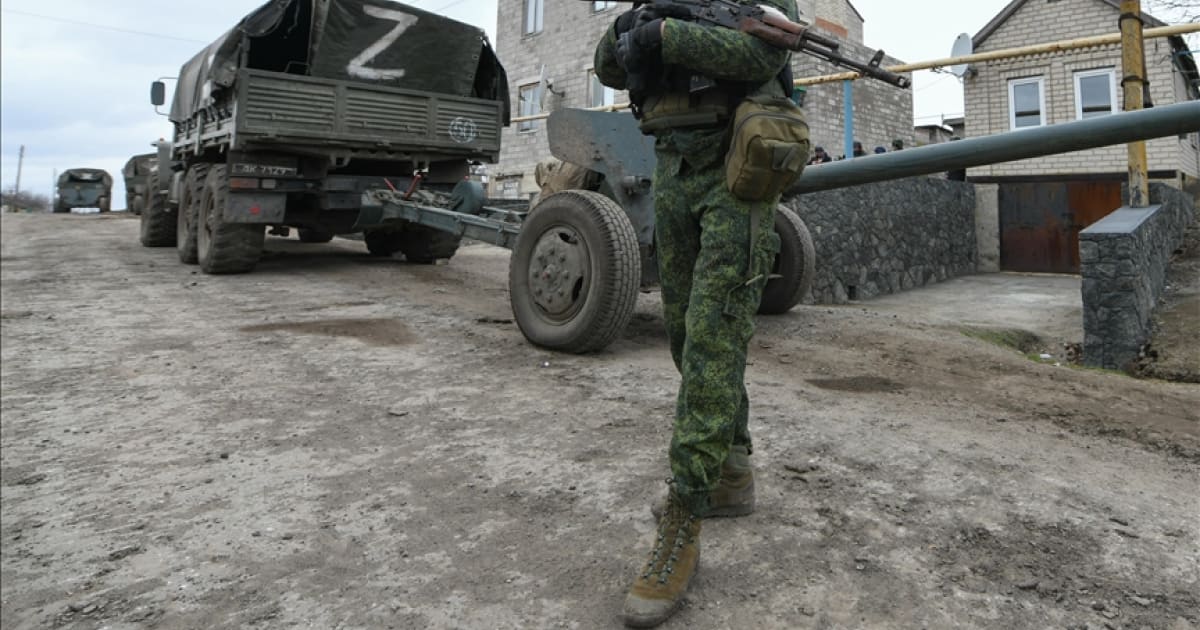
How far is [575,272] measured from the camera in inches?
161

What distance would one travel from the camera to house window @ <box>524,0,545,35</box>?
19.7m

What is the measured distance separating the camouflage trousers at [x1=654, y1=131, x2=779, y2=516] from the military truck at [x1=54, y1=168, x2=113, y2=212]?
29.9 m

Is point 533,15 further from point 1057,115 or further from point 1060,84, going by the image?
point 1057,115

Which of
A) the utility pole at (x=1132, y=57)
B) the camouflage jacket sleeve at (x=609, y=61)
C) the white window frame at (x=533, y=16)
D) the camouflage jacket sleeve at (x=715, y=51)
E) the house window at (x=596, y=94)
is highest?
the white window frame at (x=533, y=16)

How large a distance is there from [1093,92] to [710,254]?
14.0 meters

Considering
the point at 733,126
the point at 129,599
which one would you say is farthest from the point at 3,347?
the point at 733,126

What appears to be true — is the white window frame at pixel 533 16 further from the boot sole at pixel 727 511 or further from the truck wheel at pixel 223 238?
the boot sole at pixel 727 511

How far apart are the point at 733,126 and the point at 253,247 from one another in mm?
6871

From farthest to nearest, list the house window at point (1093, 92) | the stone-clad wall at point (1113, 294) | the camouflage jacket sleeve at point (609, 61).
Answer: the house window at point (1093, 92) < the stone-clad wall at point (1113, 294) < the camouflage jacket sleeve at point (609, 61)

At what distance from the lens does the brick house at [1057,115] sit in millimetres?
11695

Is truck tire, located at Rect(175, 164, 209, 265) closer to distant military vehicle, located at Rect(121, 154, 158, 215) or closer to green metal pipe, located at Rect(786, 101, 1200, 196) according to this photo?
green metal pipe, located at Rect(786, 101, 1200, 196)

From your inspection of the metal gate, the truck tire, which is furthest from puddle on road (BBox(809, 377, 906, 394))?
the metal gate

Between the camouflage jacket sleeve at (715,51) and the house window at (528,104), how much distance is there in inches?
699

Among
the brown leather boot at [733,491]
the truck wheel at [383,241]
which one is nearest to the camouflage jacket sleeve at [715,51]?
the brown leather boot at [733,491]
